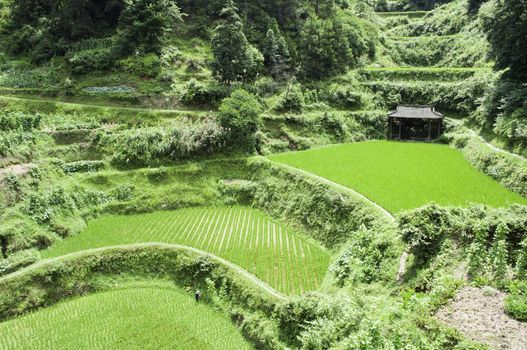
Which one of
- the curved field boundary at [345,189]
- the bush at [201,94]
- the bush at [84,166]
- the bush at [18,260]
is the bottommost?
the bush at [18,260]

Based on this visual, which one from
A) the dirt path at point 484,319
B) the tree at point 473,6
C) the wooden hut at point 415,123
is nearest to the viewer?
the dirt path at point 484,319

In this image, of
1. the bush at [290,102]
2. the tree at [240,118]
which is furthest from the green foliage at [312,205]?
the bush at [290,102]

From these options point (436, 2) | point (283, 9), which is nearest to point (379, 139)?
point (283, 9)

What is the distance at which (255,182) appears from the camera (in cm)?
2531

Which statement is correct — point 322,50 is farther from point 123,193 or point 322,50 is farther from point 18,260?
point 18,260

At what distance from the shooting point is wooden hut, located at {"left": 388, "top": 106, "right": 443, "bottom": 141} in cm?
3266

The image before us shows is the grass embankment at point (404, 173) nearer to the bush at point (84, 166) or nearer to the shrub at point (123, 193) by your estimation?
the shrub at point (123, 193)

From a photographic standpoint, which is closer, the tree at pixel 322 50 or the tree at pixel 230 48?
the tree at pixel 230 48

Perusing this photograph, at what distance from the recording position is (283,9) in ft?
148

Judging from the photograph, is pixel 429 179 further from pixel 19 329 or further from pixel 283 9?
pixel 283 9

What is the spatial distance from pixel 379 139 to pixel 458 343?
1079 inches

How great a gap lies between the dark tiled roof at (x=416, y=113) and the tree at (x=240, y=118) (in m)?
13.4

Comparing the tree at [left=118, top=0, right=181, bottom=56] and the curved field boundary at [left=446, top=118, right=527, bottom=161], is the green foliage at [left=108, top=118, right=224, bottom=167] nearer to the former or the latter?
the tree at [left=118, top=0, right=181, bottom=56]

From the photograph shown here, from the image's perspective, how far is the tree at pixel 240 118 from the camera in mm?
28016
